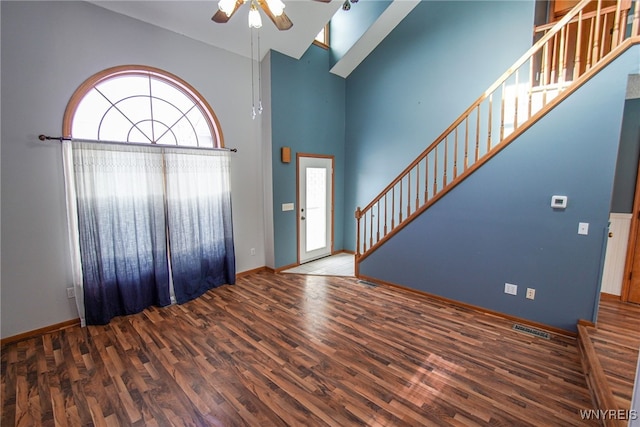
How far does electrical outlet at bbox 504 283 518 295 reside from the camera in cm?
321

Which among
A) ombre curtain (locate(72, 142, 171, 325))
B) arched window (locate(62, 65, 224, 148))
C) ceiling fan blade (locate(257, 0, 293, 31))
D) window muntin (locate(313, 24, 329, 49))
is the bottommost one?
ombre curtain (locate(72, 142, 171, 325))

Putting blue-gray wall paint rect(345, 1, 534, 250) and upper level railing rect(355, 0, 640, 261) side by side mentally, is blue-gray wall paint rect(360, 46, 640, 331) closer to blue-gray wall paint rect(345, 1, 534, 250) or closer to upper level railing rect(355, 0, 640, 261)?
upper level railing rect(355, 0, 640, 261)

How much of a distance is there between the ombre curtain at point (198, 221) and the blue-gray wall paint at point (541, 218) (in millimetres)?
2845

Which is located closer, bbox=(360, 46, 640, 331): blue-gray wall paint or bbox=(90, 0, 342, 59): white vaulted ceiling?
bbox=(360, 46, 640, 331): blue-gray wall paint

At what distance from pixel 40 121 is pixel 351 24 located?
4552 mm

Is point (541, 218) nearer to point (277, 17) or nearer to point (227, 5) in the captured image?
point (277, 17)

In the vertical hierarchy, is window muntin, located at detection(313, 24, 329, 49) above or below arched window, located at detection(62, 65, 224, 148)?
above

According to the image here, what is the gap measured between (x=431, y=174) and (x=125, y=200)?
14.2 feet

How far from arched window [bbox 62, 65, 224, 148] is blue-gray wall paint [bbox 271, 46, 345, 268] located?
106 centimetres

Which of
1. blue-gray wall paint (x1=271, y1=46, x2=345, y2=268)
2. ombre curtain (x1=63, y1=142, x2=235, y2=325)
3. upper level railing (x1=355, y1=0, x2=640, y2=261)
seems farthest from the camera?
blue-gray wall paint (x1=271, y1=46, x2=345, y2=268)

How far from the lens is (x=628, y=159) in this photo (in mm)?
3432

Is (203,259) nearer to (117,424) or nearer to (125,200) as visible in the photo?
(125,200)

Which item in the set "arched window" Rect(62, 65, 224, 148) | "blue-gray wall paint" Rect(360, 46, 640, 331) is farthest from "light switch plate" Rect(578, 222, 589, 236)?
"arched window" Rect(62, 65, 224, 148)

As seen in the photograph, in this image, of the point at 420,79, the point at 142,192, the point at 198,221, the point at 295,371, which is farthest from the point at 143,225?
the point at 420,79
